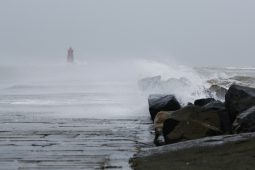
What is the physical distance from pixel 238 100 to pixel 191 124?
1.14m

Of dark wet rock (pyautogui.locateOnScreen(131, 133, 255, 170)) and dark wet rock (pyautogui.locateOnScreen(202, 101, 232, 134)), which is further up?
dark wet rock (pyautogui.locateOnScreen(202, 101, 232, 134))

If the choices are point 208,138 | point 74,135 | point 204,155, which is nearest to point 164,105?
point 74,135

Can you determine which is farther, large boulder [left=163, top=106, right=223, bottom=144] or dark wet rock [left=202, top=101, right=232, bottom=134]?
dark wet rock [left=202, top=101, right=232, bottom=134]

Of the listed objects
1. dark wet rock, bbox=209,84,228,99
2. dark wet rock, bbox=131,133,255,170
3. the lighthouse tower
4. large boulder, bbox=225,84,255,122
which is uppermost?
the lighthouse tower

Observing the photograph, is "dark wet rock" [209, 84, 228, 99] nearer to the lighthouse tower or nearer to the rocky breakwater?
the rocky breakwater

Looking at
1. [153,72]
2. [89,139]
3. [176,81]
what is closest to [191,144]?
[89,139]

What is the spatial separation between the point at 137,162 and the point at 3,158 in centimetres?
176

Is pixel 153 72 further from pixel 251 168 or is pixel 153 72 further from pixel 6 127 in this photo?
pixel 251 168

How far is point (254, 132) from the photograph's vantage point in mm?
6453

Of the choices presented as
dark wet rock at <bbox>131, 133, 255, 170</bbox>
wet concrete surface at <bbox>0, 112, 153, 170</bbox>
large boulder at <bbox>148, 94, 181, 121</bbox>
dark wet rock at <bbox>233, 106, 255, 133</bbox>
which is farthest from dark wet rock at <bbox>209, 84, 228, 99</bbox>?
dark wet rock at <bbox>131, 133, 255, 170</bbox>

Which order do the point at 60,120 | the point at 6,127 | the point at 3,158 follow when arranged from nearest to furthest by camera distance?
the point at 3,158 → the point at 6,127 → the point at 60,120

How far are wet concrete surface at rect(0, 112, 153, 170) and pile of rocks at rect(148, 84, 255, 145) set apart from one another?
46 centimetres

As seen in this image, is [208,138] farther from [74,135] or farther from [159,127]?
[74,135]

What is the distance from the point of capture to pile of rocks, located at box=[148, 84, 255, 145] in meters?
7.25
